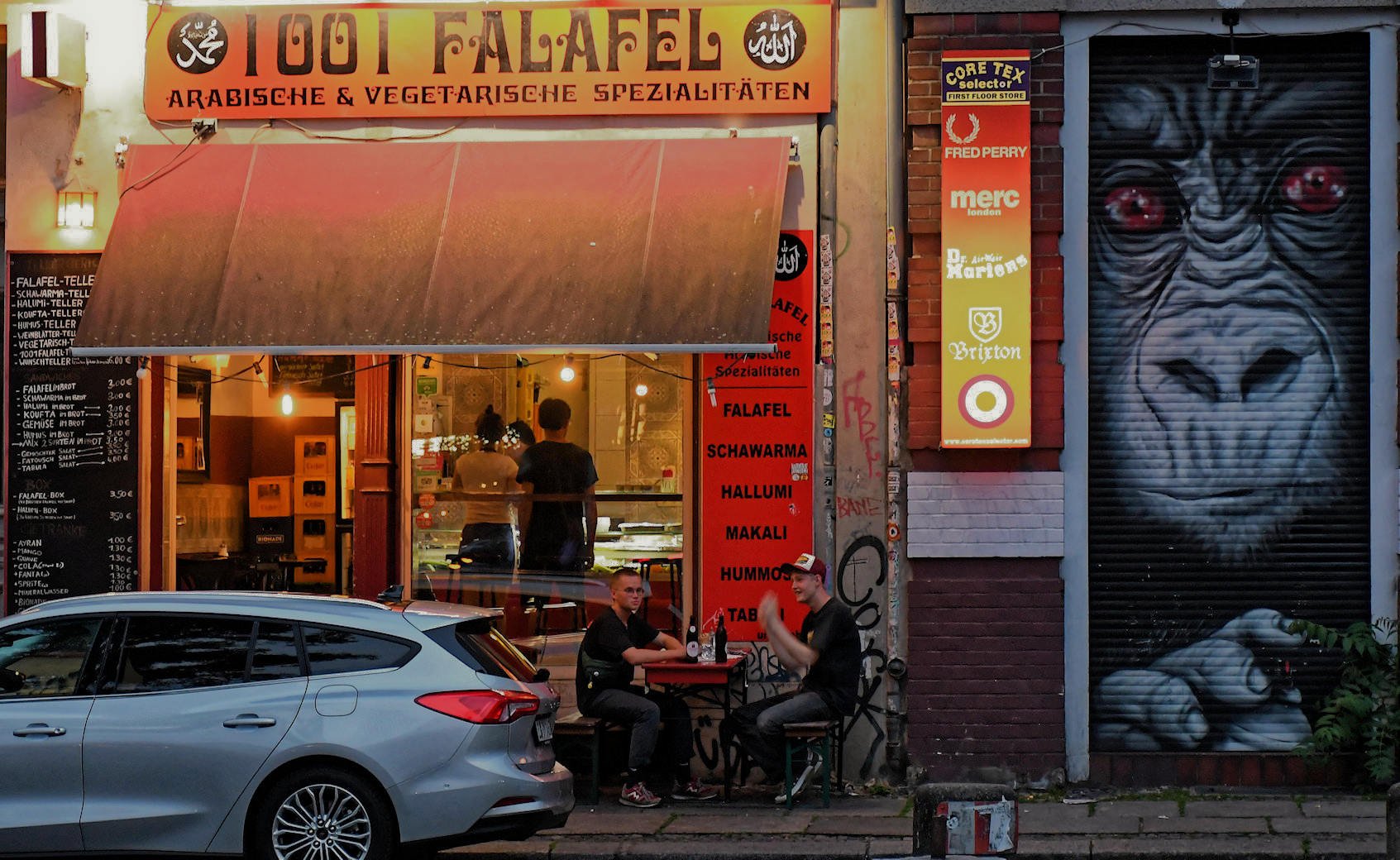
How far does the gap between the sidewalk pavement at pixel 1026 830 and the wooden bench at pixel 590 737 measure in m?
0.20

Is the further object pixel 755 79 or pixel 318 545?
pixel 318 545

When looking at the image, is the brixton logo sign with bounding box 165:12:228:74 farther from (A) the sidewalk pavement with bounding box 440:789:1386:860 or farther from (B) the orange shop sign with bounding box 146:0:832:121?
(A) the sidewalk pavement with bounding box 440:789:1386:860

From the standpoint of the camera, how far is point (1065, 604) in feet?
36.5

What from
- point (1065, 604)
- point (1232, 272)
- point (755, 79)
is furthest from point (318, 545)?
point (1232, 272)

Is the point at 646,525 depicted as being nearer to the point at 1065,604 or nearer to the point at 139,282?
the point at 1065,604

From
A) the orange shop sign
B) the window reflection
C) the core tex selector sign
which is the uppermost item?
the orange shop sign

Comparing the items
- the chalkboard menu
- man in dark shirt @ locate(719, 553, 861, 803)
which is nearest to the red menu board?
man in dark shirt @ locate(719, 553, 861, 803)

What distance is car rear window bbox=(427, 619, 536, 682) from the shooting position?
8438mm

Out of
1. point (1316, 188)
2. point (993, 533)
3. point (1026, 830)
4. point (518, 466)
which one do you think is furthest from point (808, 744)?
point (1316, 188)

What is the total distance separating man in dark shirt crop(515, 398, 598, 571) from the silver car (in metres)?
3.56

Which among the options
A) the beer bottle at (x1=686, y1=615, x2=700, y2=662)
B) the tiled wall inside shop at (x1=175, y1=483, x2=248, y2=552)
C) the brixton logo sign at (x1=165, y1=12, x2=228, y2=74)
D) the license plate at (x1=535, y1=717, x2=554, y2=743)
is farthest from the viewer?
the tiled wall inside shop at (x1=175, y1=483, x2=248, y2=552)

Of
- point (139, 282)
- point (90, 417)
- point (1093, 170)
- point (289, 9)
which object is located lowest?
point (90, 417)

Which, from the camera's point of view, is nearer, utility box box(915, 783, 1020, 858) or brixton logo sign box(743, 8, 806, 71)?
utility box box(915, 783, 1020, 858)

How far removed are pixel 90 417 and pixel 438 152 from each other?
3.17m
